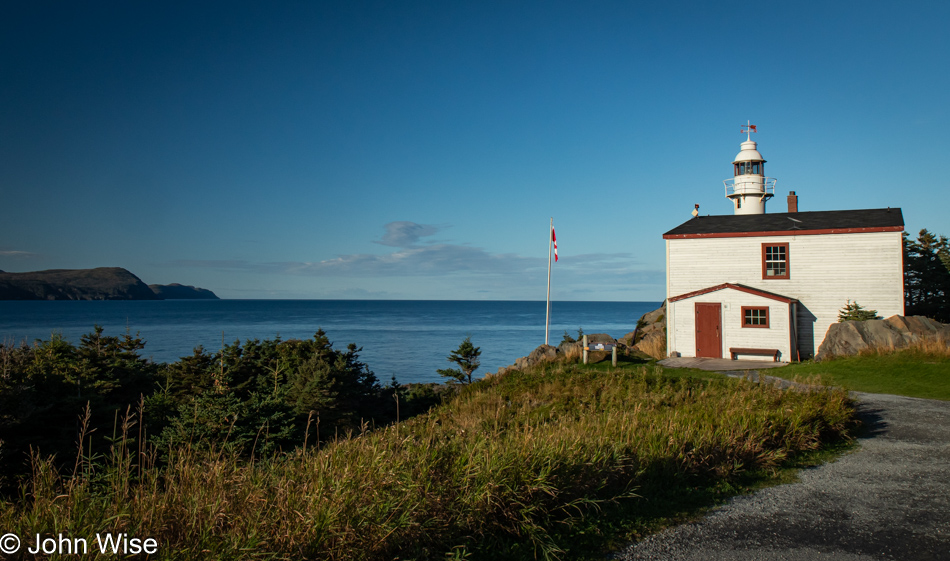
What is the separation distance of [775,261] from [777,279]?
2.41 feet

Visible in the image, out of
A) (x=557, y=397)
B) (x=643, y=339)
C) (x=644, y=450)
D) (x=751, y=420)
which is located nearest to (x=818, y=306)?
(x=643, y=339)

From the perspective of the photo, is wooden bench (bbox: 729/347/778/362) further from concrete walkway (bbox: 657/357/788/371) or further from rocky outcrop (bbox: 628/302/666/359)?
rocky outcrop (bbox: 628/302/666/359)

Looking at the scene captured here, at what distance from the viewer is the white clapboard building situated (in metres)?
20.0

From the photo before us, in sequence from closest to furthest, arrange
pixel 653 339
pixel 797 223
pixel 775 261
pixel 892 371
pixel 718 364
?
pixel 892 371
pixel 718 364
pixel 775 261
pixel 797 223
pixel 653 339

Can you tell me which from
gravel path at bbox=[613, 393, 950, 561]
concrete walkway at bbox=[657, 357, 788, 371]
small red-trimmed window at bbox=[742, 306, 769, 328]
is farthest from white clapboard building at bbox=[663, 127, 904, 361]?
gravel path at bbox=[613, 393, 950, 561]

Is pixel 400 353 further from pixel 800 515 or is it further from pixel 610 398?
pixel 800 515

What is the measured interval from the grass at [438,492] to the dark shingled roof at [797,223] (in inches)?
651

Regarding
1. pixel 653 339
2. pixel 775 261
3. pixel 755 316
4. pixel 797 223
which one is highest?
pixel 797 223

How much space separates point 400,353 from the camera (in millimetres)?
48062

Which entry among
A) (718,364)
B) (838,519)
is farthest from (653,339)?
(838,519)

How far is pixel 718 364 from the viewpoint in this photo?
62.0ft

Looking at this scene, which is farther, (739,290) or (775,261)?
(775,261)

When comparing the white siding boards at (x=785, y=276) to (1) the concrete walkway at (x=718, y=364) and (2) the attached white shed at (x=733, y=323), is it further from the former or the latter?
(1) the concrete walkway at (x=718, y=364)

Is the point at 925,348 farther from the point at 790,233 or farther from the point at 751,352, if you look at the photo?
the point at 790,233
